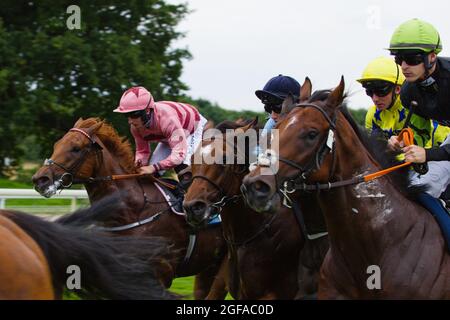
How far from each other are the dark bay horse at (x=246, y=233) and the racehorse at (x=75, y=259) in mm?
1286

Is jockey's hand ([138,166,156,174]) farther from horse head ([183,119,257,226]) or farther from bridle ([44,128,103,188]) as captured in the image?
horse head ([183,119,257,226])

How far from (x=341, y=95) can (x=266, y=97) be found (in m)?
1.73

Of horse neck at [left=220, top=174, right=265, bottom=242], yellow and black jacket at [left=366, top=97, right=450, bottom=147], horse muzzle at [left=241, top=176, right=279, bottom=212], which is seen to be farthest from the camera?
horse neck at [left=220, top=174, right=265, bottom=242]

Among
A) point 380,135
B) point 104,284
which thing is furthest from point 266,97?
point 104,284

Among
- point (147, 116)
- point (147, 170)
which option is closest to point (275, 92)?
point (147, 116)

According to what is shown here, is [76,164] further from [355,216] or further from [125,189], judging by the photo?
[355,216]

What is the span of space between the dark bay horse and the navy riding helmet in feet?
1.74

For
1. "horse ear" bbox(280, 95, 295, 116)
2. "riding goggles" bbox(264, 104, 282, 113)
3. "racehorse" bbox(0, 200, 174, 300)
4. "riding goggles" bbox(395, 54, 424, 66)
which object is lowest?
"racehorse" bbox(0, 200, 174, 300)

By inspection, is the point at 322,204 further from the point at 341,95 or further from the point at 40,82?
the point at 40,82

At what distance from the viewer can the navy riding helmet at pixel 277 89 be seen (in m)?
5.85

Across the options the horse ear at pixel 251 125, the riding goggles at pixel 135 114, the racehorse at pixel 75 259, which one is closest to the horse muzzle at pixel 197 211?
the horse ear at pixel 251 125

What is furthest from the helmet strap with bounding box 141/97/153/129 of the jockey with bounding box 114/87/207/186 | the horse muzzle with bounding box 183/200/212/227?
the horse muzzle with bounding box 183/200/212/227

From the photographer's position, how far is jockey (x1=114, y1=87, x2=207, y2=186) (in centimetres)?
632

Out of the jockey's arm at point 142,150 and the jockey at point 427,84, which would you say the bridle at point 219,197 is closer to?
the jockey at point 427,84
